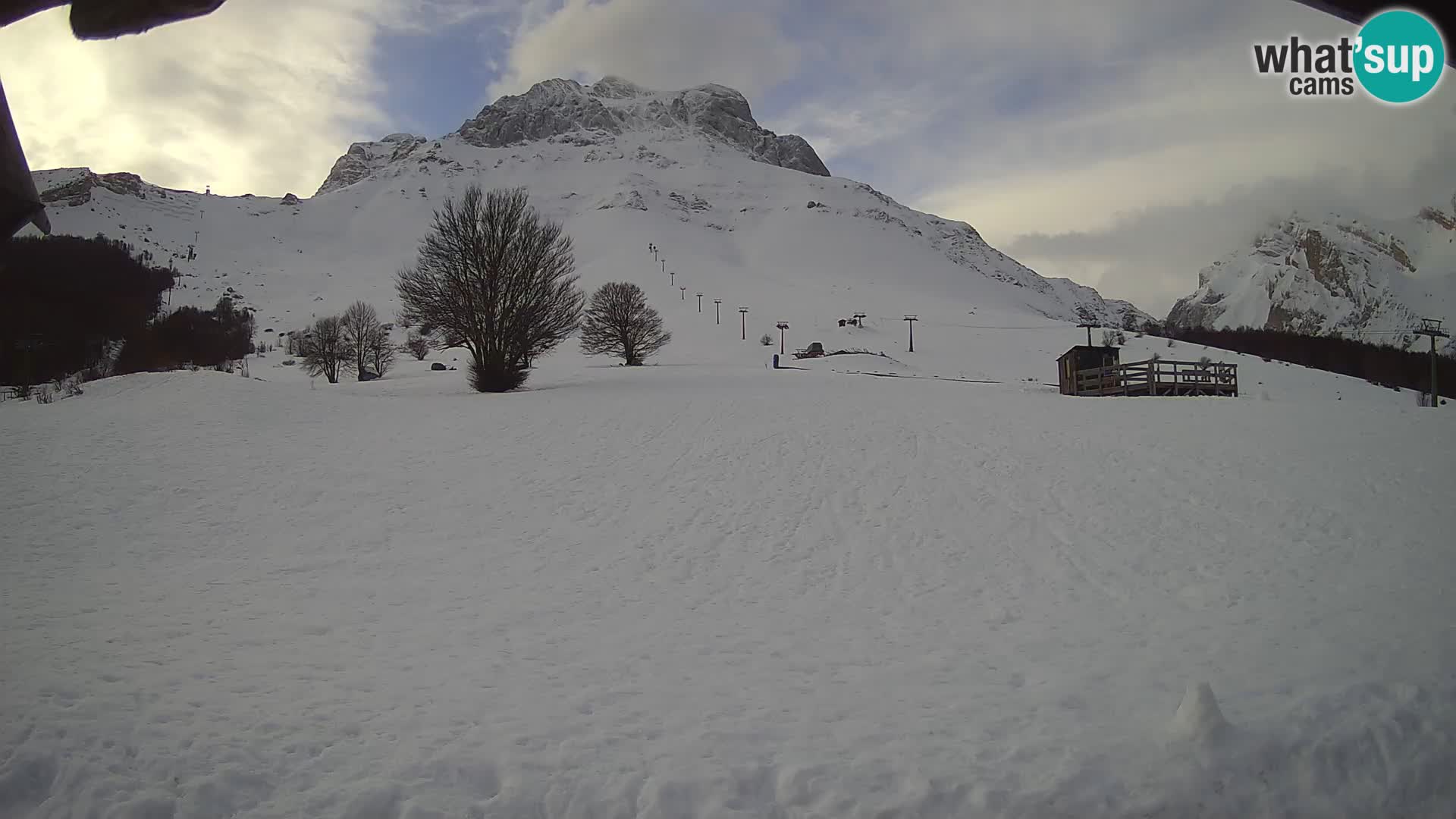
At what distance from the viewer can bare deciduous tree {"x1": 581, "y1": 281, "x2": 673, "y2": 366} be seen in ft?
178

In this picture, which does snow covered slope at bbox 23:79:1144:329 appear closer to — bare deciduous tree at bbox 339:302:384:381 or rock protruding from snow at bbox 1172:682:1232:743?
bare deciduous tree at bbox 339:302:384:381

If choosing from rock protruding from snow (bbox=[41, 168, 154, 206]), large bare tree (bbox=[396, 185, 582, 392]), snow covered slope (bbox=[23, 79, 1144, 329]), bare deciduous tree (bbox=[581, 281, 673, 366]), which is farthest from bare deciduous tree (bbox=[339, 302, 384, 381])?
rock protruding from snow (bbox=[41, 168, 154, 206])

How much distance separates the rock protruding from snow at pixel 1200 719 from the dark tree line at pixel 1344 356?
227 feet

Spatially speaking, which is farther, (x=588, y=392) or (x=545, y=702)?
(x=588, y=392)

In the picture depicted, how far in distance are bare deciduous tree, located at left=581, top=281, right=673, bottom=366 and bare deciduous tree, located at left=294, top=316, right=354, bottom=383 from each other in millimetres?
17780

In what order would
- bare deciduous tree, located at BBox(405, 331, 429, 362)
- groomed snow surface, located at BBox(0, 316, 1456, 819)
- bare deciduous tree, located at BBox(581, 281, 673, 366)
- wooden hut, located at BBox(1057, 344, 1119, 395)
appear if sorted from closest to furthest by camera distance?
groomed snow surface, located at BBox(0, 316, 1456, 819), wooden hut, located at BBox(1057, 344, 1119, 395), bare deciduous tree, located at BBox(581, 281, 673, 366), bare deciduous tree, located at BBox(405, 331, 429, 362)

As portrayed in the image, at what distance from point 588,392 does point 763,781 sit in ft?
94.3

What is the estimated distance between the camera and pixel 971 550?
14.8 m

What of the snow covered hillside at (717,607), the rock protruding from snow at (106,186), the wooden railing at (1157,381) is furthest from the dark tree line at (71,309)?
the rock protruding from snow at (106,186)

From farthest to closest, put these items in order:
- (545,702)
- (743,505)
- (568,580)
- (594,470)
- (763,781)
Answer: (594,470) < (743,505) < (568,580) < (545,702) < (763,781)

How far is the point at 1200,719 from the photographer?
685 cm

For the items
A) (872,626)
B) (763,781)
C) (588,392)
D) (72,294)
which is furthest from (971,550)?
(72,294)

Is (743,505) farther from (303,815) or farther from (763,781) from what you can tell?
(303,815)

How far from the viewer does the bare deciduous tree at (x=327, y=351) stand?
53.7m
